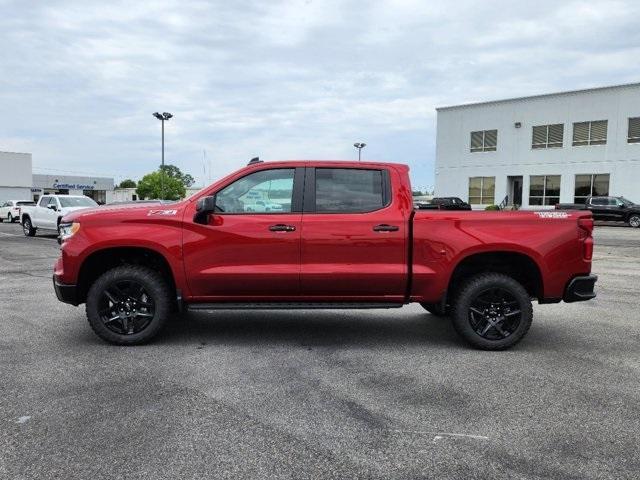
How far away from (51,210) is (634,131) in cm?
3411

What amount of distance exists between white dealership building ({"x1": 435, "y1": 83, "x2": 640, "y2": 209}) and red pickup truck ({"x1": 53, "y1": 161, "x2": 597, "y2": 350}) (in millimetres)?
35472

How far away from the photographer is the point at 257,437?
3.57 metres

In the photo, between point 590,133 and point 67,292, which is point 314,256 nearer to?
point 67,292

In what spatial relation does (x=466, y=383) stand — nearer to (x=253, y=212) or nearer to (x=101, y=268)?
(x=253, y=212)

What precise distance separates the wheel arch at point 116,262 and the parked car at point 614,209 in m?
28.9

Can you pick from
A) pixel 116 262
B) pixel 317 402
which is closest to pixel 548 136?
pixel 116 262

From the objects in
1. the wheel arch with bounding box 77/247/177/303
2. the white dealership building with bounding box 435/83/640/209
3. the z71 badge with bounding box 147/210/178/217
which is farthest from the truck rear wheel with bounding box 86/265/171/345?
the white dealership building with bounding box 435/83/640/209

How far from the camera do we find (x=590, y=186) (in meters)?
38.0

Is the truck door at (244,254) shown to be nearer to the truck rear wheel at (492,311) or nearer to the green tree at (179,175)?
the truck rear wheel at (492,311)

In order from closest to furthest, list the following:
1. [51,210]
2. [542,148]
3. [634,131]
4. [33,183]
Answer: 1. [51,210]
2. [634,131]
3. [542,148]
4. [33,183]

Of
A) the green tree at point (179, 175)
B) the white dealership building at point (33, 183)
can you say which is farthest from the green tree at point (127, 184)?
the white dealership building at point (33, 183)

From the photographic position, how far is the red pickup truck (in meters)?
5.59

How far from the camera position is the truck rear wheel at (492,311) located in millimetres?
5594

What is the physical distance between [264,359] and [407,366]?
1331 millimetres
